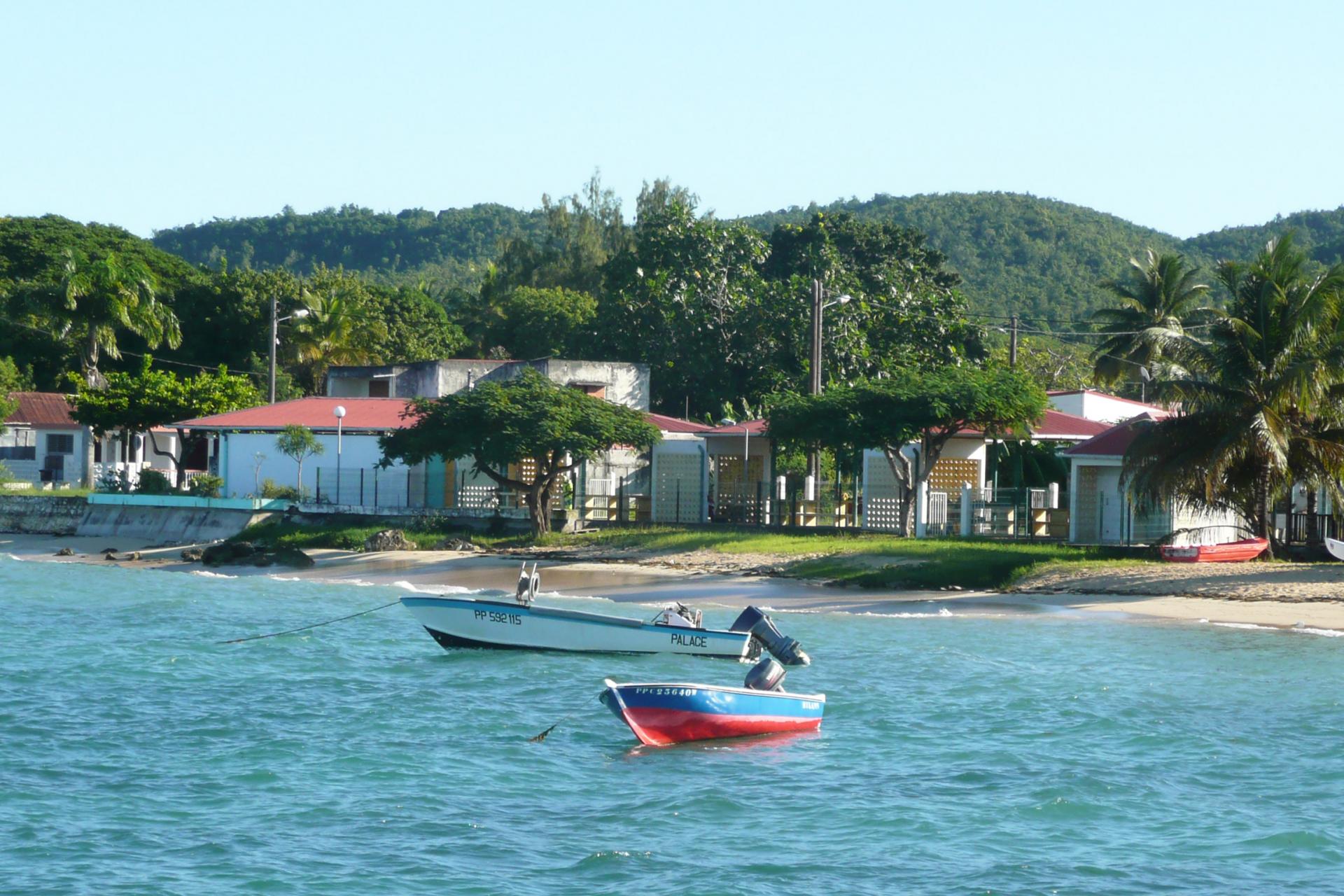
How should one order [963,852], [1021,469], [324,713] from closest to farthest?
[963,852] → [324,713] → [1021,469]

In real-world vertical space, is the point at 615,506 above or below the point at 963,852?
above

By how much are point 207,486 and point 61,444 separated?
2053cm

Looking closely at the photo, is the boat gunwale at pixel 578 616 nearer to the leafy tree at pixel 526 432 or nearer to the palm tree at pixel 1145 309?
the leafy tree at pixel 526 432

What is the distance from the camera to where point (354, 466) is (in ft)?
153

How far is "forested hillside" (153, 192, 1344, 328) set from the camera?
109812 millimetres

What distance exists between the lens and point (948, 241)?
403 ft

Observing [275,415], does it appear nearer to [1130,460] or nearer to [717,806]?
[1130,460]

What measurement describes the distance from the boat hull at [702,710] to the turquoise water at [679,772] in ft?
0.86

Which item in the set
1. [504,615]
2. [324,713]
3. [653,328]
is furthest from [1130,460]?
[653,328]

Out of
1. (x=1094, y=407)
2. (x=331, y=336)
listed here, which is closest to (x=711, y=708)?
(x=1094, y=407)

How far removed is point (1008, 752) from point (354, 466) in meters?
31.7

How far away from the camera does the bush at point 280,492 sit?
45.4 m

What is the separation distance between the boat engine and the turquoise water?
0.41m

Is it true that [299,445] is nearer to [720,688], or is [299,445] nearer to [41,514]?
[41,514]
